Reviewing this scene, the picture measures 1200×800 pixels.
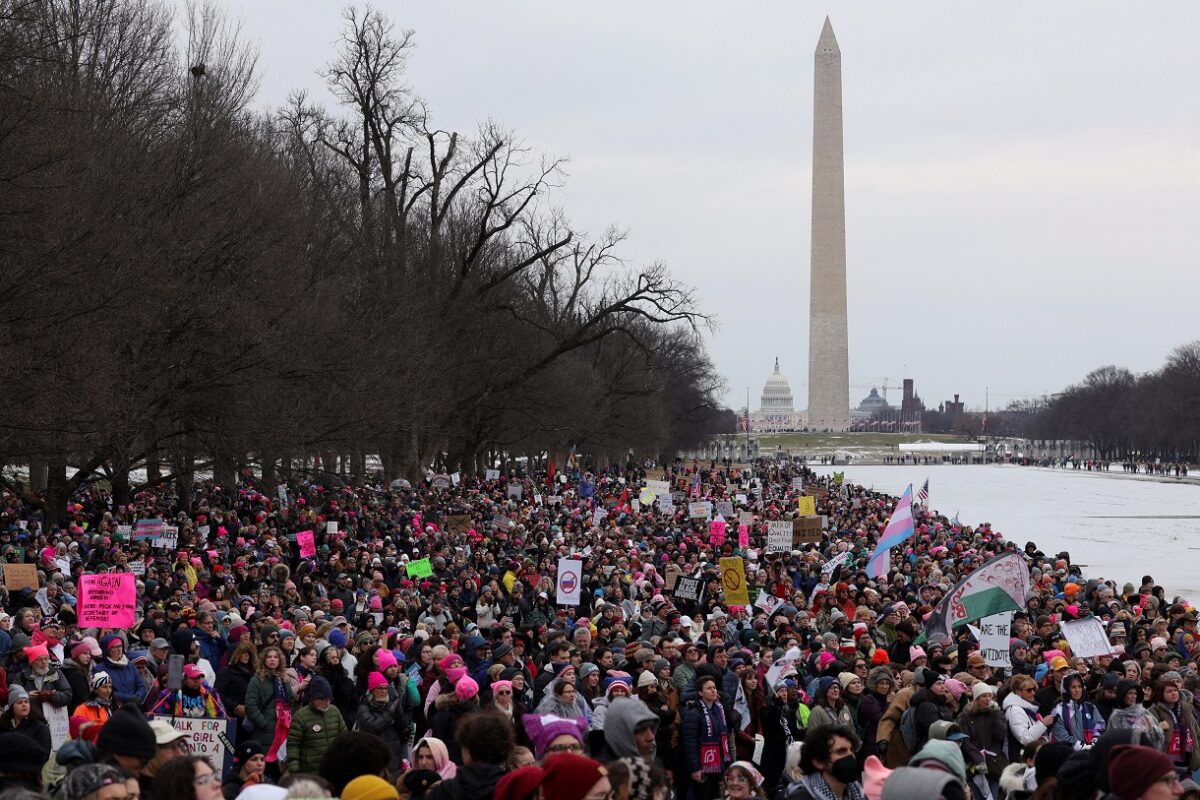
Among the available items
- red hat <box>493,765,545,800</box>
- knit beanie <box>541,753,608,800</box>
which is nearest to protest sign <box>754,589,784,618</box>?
red hat <box>493,765,545,800</box>

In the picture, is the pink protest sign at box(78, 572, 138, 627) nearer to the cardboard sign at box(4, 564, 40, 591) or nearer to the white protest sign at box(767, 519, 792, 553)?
the cardboard sign at box(4, 564, 40, 591)

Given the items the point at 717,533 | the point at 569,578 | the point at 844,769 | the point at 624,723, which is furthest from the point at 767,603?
the point at 844,769

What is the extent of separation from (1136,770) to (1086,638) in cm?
850

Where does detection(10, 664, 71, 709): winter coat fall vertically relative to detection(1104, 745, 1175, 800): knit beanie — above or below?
below

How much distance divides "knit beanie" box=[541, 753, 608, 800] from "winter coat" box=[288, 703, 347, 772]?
4.14 m

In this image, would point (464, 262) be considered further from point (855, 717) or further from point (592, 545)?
point (855, 717)

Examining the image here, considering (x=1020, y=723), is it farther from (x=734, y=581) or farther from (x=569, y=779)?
(x=734, y=581)

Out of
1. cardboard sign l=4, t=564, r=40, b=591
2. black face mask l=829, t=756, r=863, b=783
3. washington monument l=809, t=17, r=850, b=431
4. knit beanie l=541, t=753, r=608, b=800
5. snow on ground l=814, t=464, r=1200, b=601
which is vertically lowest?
snow on ground l=814, t=464, r=1200, b=601

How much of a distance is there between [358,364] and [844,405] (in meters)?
99.1

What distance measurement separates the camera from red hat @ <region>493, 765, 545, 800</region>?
5.34m

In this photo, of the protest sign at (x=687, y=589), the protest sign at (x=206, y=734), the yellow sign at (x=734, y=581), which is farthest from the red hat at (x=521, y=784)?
the protest sign at (x=687, y=589)

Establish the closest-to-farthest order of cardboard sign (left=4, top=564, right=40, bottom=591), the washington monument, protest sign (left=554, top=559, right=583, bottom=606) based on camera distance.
Answer: cardboard sign (left=4, top=564, right=40, bottom=591) → protest sign (left=554, top=559, right=583, bottom=606) → the washington monument

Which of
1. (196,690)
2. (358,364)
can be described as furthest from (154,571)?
(358,364)

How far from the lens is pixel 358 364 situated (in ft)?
104
